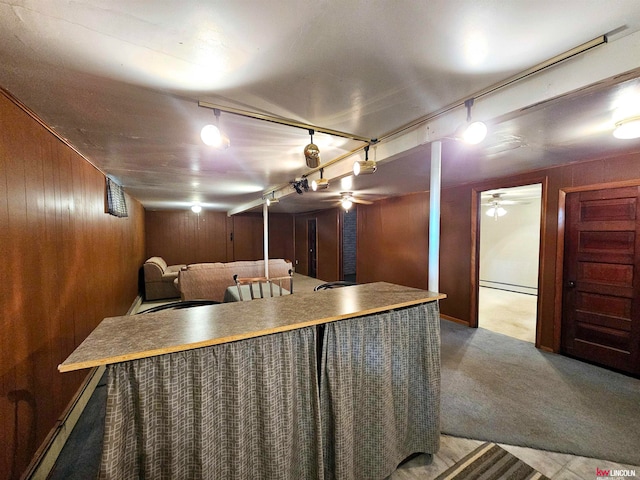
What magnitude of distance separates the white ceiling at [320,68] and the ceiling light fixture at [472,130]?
0.04 m

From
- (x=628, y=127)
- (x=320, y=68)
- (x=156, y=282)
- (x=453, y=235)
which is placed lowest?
(x=156, y=282)

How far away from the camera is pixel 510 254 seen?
6297 mm

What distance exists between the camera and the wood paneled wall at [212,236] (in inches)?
304

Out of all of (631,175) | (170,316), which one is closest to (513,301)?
(631,175)

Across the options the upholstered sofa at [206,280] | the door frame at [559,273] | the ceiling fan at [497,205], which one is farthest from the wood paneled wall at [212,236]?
the door frame at [559,273]

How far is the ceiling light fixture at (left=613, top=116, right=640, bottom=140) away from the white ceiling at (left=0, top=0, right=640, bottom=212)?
0.05 m

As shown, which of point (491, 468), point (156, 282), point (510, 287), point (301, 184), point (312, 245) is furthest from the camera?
point (312, 245)

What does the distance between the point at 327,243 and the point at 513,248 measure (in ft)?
15.6

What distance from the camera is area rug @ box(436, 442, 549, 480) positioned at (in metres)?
1.53

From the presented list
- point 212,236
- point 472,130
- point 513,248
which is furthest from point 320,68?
point 212,236

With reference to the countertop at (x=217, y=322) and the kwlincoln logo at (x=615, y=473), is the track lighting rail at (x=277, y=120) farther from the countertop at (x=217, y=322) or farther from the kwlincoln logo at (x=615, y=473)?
the kwlincoln logo at (x=615, y=473)

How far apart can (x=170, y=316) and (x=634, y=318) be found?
4.18m

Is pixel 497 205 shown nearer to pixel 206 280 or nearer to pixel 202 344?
pixel 206 280

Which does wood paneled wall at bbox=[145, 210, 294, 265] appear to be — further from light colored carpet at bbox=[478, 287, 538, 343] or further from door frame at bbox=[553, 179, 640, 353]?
door frame at bbox=[553, 179, 640, 353]
